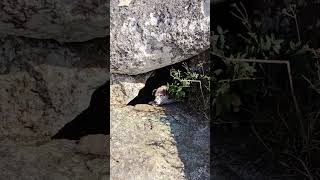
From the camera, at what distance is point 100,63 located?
1061 mm

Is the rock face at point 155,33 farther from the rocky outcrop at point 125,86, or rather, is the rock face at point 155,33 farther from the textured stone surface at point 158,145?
the textured stone surface at point 158,145

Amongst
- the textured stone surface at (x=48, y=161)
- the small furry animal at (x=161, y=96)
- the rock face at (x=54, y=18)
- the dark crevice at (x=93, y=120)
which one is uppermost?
the rock face at (x=54, y=18)

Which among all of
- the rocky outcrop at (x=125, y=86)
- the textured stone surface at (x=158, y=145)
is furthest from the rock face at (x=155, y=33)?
the textured stone surface at (x=158, y=145)

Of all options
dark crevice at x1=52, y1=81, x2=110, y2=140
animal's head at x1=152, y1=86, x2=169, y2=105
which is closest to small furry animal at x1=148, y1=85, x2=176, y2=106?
animal's head at x1=152, y1=86, x2=169, y2=105

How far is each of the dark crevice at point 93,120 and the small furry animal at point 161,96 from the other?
0.73ft

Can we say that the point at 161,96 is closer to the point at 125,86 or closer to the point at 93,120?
the point at 125,86

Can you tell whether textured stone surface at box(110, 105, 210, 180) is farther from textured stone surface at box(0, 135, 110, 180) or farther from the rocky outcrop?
textured stone surface at box(0, 135, 110, 180)

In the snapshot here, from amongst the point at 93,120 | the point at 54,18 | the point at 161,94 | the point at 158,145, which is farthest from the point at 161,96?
the point at 54,18

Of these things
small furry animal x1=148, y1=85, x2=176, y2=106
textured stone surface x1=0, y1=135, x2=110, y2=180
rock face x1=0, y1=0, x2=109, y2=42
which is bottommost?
textured stone surface x1=0, y1=135, x2=110, y2=180

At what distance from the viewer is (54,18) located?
3.13 ft

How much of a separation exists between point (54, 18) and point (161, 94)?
17.0 inches

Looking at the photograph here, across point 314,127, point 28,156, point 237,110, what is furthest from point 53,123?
point 314,127

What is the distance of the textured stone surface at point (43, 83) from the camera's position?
1040 millimetres

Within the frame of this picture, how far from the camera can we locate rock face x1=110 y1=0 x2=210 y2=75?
3.91 feet
